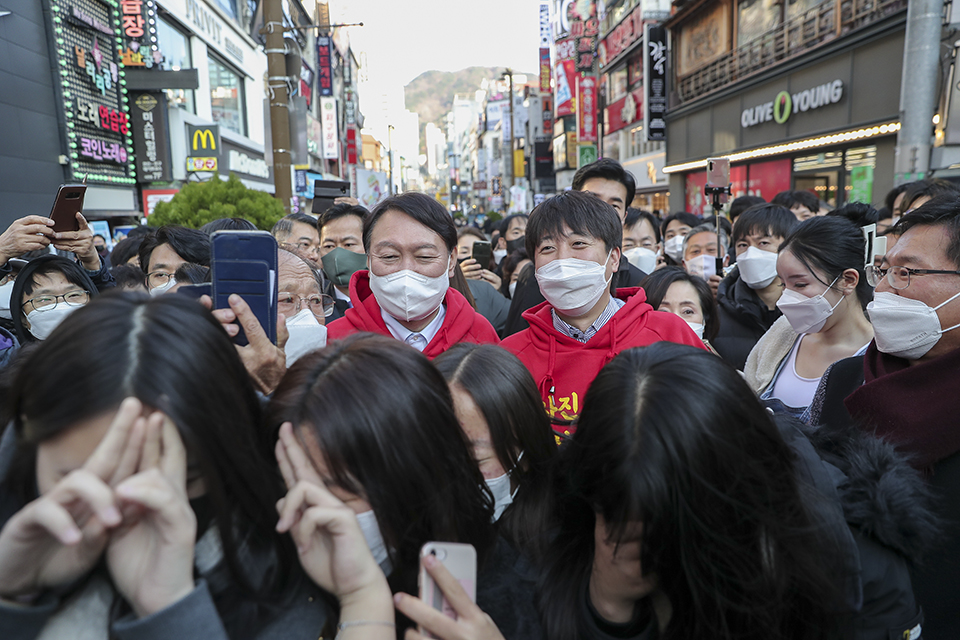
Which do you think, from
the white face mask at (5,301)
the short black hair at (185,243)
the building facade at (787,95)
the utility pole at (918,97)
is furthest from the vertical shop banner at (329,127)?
the short black hair at (185,243)

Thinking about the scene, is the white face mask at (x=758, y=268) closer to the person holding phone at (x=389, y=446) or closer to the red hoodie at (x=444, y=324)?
the red hoodie at (x=444, y=324)

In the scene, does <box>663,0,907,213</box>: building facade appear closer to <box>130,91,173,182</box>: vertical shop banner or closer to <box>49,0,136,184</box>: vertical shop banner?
<box>130,91,173,182</box>: vertical shop banner

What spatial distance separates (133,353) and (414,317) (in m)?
1.65

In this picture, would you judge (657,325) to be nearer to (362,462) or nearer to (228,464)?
(362,462)

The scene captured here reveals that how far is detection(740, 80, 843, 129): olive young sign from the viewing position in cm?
1369

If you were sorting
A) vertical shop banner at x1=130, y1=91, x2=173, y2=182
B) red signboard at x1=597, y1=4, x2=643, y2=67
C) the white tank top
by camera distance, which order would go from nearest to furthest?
1. the white tank top
2. vertical shop banner at x1=130, y1=91, x2=173, y2=182
3. red signboard at x1=597, y1=4, x2=643, y2=67

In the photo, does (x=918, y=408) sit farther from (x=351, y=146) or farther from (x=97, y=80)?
(x=351, y=146)

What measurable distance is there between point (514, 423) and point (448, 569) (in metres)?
0.64

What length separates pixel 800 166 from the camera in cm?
1534

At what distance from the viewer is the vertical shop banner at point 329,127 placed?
3856 cm

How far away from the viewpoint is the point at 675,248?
6.86 m

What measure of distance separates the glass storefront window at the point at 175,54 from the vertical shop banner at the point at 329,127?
21384 mm

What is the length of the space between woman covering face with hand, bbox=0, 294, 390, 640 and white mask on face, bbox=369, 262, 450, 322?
4.72ft

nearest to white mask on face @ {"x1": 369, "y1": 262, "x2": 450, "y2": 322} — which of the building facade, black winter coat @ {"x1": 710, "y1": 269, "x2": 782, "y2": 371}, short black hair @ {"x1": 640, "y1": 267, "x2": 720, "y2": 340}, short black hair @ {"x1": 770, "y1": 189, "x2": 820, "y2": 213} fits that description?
short black hair @ {"x1": 640, "y1": 267, "x2": 720, "y2": 340}
